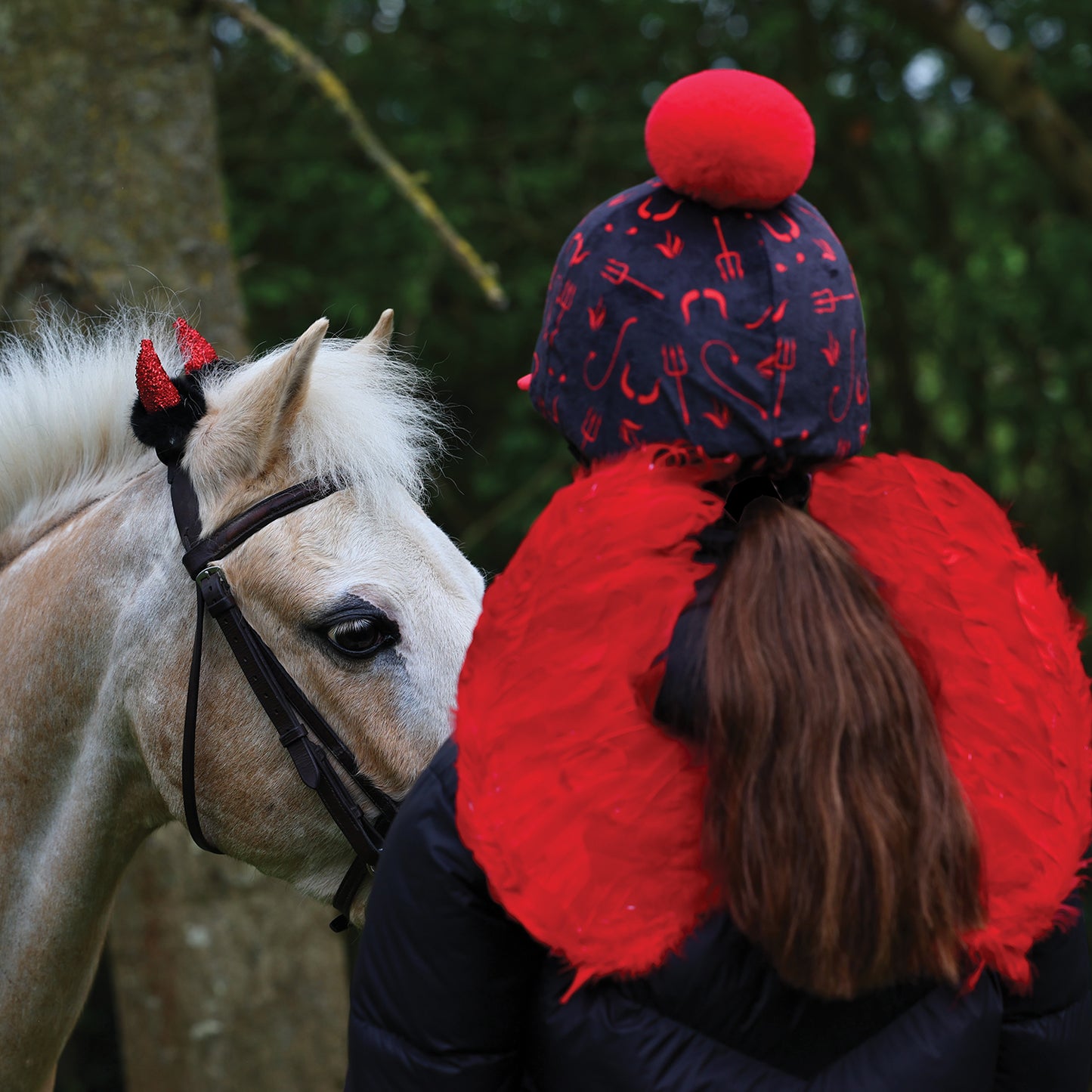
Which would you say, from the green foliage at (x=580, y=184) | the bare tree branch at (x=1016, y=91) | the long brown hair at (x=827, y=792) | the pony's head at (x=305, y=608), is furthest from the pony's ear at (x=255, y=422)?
the bare tree branch at (x=1016, y=91)

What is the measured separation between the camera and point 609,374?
3.61 feet

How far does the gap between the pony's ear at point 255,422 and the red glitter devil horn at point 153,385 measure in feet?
0.23

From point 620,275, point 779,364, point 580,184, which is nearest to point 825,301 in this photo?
point 779,364

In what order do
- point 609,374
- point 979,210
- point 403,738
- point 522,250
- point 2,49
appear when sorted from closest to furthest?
point 609,374
point 403,738
point 2,49
point 522,250
point 979,210

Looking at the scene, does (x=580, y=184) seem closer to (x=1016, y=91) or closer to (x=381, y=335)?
(x=1016, y=91)

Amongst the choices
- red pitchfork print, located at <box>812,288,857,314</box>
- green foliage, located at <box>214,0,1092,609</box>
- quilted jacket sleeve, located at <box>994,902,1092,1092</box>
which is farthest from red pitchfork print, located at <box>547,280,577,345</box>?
green foliage, located at <box>214,0,1092,609</box>

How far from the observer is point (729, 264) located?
1.08 meters

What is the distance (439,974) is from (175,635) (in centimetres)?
89

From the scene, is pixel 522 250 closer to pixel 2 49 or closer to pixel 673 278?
pixel 2 49

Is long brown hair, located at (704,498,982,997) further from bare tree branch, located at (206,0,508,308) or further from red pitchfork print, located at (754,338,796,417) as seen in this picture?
bare tree branch, located at (206,0,508,308)

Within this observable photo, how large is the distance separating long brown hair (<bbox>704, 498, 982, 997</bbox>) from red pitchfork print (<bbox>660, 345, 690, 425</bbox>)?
0.55ft

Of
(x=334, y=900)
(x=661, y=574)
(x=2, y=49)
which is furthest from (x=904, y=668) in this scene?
(x=2, y=49)

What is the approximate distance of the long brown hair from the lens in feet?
3.15

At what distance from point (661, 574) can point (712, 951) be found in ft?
1.18
